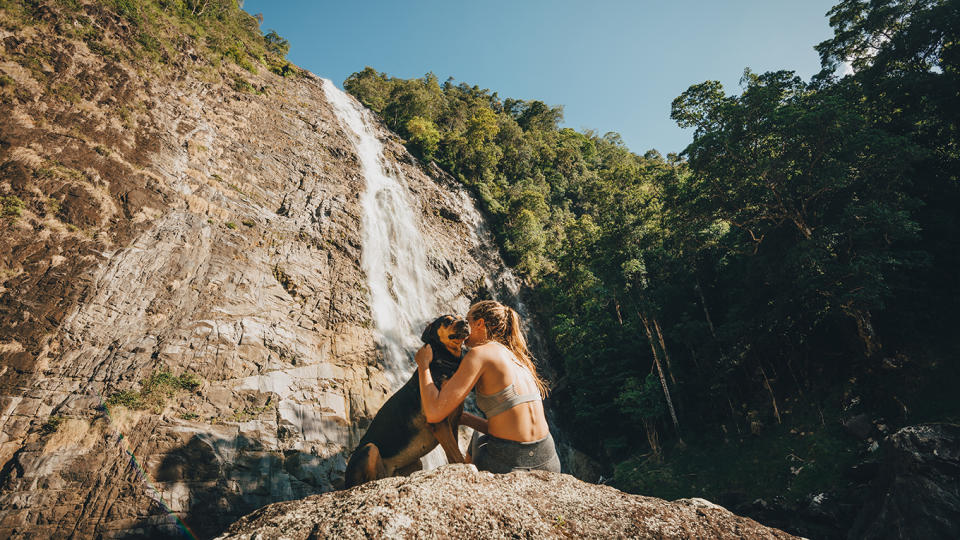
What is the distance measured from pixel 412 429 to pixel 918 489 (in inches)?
302

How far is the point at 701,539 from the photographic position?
1.50m

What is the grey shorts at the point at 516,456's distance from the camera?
2414 millimetres

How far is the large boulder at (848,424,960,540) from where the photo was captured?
17.1ft

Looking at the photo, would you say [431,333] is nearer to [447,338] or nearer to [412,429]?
[447,338]

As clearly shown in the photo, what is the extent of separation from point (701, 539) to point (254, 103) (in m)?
16.8

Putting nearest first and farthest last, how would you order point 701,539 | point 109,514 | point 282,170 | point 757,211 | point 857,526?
point 701,539, point 109,514, point 857,526, point 282,170, point 757,211

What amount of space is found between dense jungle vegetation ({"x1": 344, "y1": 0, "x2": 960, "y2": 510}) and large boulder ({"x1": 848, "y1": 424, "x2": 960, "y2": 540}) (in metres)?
3.60

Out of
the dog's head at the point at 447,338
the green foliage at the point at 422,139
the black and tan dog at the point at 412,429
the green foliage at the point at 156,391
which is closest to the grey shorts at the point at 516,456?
the black and tan dog at the point at 412,429

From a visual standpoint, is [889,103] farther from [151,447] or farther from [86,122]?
[86,122]

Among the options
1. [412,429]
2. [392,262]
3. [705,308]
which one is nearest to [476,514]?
[412,429]

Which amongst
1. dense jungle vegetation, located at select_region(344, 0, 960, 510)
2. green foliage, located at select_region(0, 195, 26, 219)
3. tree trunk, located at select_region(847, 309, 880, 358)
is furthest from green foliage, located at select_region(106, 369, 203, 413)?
tree trunk, located at select_region(847, 309, 880, 358)

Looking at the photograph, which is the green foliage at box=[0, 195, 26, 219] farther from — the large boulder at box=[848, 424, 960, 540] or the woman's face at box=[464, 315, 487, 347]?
→ the large boulder at box=[848, 424, 960, 540]

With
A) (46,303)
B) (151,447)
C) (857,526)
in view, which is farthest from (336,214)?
(857,526)

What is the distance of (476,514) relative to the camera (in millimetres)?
1520
